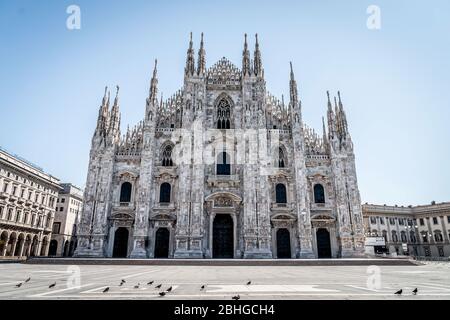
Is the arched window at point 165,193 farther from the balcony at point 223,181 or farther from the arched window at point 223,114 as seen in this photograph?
the arched window at point 223,114

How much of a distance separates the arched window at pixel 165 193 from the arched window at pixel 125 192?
3.20 metres

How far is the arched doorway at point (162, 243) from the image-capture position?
27859mm

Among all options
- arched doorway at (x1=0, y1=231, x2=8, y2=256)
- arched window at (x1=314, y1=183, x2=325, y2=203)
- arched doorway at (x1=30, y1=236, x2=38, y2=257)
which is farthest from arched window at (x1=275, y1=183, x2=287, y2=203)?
arched doorway at (x1=30, y1=236, x2=38, y2=257)

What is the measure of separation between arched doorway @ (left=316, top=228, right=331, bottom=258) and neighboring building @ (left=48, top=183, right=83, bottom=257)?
42.5 metres

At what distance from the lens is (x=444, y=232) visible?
54344 mm

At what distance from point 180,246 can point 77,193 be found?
129 feet

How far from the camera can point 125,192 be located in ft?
96.4

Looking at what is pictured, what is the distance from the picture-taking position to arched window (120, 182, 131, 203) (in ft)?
95.8

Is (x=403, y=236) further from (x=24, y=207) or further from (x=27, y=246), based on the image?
(x=24, y=207)

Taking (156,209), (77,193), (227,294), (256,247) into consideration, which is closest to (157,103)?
(156,209)

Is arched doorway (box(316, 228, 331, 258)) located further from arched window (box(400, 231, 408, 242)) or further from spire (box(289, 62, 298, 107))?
arched window (box(400, 231, 408, 242))

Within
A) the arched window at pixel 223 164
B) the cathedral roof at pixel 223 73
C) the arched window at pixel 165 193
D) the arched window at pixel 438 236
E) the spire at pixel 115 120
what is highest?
the cathedral roof at pixel 223 73

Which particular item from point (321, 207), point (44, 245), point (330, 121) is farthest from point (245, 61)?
point (44, 245)

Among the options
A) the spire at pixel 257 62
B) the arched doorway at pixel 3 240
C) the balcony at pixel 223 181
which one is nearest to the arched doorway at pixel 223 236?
the balcony at pixel 223 181
